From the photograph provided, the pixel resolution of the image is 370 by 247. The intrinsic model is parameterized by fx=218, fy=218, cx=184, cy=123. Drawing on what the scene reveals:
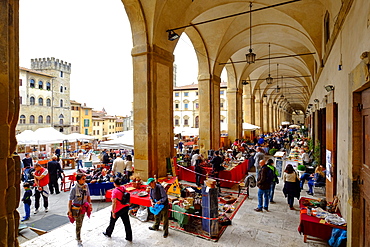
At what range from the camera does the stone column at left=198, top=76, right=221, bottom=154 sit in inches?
527

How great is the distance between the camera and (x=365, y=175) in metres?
3.44

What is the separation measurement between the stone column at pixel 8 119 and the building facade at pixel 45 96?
1489 inches

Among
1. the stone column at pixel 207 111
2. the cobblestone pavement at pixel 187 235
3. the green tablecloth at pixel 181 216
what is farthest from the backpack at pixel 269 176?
the stone column at pixel 207 111

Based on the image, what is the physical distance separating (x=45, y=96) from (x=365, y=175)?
45980 millimetres

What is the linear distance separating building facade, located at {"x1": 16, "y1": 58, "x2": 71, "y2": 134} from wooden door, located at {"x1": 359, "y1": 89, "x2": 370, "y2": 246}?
40.3m

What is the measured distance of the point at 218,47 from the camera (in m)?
12.8

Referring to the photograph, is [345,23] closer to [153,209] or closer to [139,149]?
[153,209]

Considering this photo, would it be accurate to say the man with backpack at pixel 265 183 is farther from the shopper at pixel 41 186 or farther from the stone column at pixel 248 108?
the stone column at pixel 248 108

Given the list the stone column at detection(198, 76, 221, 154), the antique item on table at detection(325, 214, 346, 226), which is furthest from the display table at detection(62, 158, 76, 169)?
the antique item on table at detection(325, 214, 346, 226)

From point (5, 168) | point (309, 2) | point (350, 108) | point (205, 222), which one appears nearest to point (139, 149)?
point (205, 222)

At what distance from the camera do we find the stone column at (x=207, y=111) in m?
13.4

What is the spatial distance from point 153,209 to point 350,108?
446 cm

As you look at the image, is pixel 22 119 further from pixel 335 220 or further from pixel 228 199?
pixel 335 220

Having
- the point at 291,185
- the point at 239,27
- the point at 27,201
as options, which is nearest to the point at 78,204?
the point at 27,201
